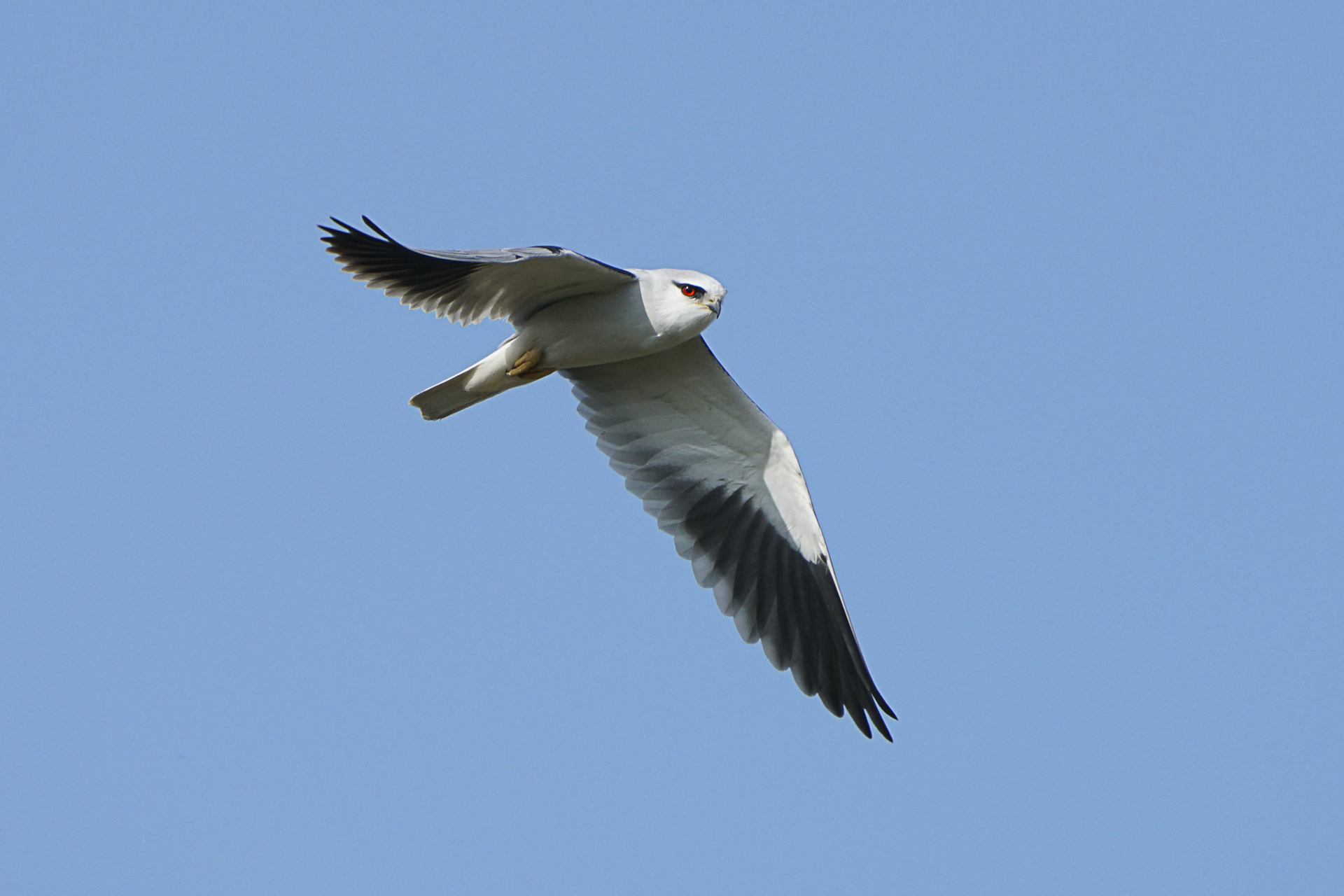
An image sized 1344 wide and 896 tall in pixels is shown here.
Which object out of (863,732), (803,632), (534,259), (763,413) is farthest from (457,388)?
(863,732)

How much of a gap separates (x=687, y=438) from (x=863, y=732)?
2.39m

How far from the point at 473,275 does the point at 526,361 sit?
2.58 ft

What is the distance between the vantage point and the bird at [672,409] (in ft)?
24.1

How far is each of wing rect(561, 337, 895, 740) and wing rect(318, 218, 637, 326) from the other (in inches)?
42.9

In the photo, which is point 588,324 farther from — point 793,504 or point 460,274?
point 793,504

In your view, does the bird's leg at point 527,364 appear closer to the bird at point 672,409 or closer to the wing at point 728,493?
the bird at point 672,409

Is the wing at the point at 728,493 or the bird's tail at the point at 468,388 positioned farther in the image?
the wing at the point at 728,493

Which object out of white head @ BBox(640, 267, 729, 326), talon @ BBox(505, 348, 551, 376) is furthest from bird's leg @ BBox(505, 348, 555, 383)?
white head @ BBox(640, 267, 729, 326)

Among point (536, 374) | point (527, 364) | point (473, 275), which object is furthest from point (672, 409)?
point (473, 275)

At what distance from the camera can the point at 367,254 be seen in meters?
7.07

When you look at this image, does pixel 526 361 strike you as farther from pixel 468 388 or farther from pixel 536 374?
pixel 468 388

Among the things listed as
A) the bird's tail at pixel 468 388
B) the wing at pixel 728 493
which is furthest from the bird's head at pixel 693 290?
the bird's tail at pixel 468 388

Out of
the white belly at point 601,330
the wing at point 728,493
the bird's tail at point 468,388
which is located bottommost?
the wing at point 728,493

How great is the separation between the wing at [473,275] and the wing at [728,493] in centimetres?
109
